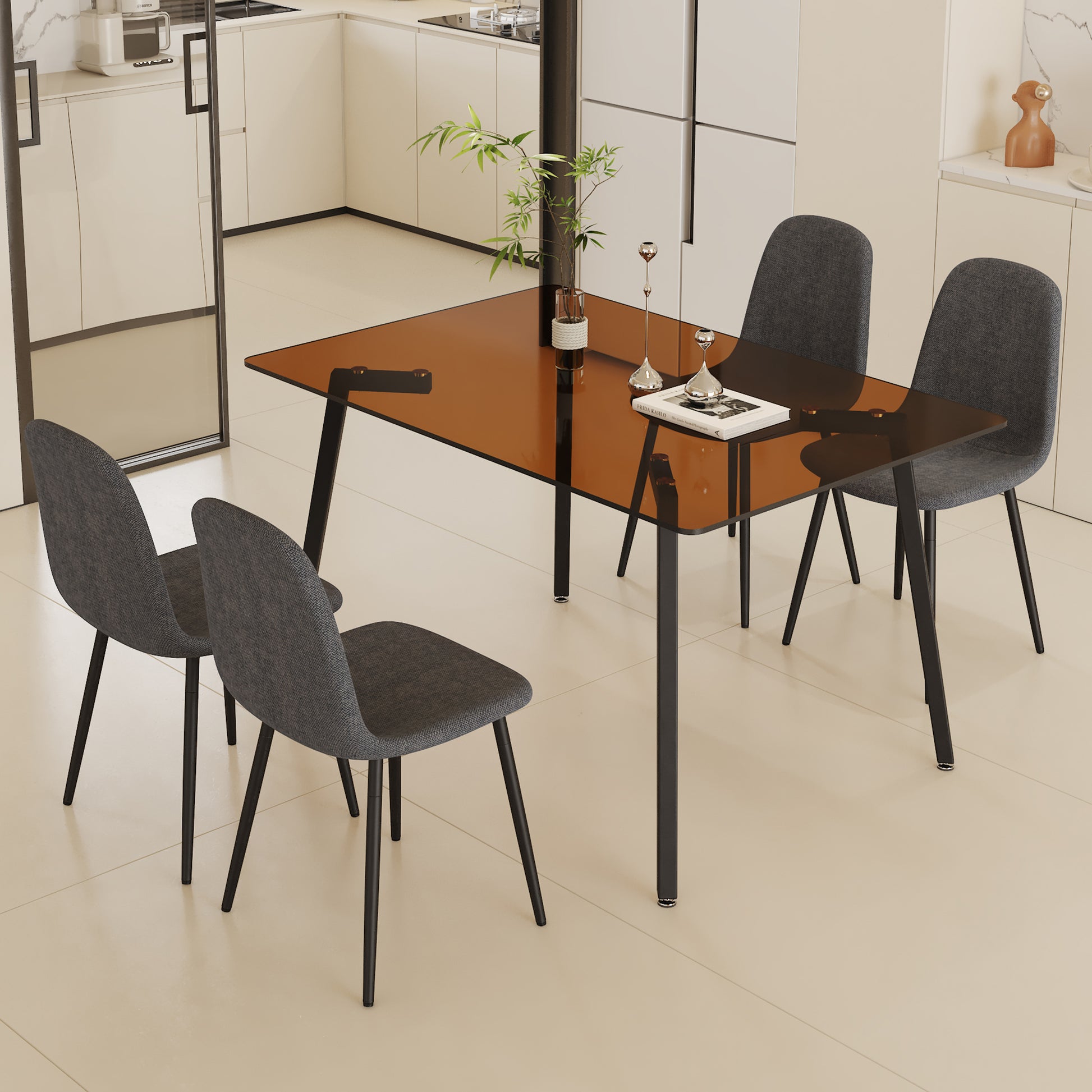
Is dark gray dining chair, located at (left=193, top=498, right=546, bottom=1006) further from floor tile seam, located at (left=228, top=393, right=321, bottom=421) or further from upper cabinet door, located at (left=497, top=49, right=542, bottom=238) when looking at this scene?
upper cabinet door, located at (left=497, top=49, right=542, bottom=238)

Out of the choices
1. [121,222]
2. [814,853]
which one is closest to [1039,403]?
[814,853]

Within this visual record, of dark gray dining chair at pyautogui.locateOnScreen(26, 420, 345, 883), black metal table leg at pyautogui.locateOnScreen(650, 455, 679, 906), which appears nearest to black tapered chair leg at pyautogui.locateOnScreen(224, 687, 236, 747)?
dark gray dining chair at pyautogui.locateOnScreen(26, 420, 345, 883)

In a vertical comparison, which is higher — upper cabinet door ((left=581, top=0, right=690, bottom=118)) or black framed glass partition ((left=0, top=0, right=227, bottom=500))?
upper cabinet door ((left=581, top=0, right=690, bottom=118))

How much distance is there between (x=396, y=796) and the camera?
327cm

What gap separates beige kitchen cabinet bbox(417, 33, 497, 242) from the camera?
24.7 feet

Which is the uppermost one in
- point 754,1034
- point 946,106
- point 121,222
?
point 946,106

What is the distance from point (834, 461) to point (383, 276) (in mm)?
4646

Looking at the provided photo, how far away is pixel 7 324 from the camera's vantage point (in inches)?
193

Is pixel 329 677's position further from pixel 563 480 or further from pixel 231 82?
pixel 231 82

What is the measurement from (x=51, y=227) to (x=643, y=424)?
2.43 m

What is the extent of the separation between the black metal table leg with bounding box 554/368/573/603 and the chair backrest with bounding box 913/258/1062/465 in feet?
3.24

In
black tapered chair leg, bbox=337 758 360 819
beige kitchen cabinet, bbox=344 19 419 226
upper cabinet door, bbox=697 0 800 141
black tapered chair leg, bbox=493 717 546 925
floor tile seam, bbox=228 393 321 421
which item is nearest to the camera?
black tapered chair leg, bbox=493 717 546 925

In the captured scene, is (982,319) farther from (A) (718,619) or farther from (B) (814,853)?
(B) (814,853)

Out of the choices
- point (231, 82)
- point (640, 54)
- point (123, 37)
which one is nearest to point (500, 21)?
point (231, 82)
